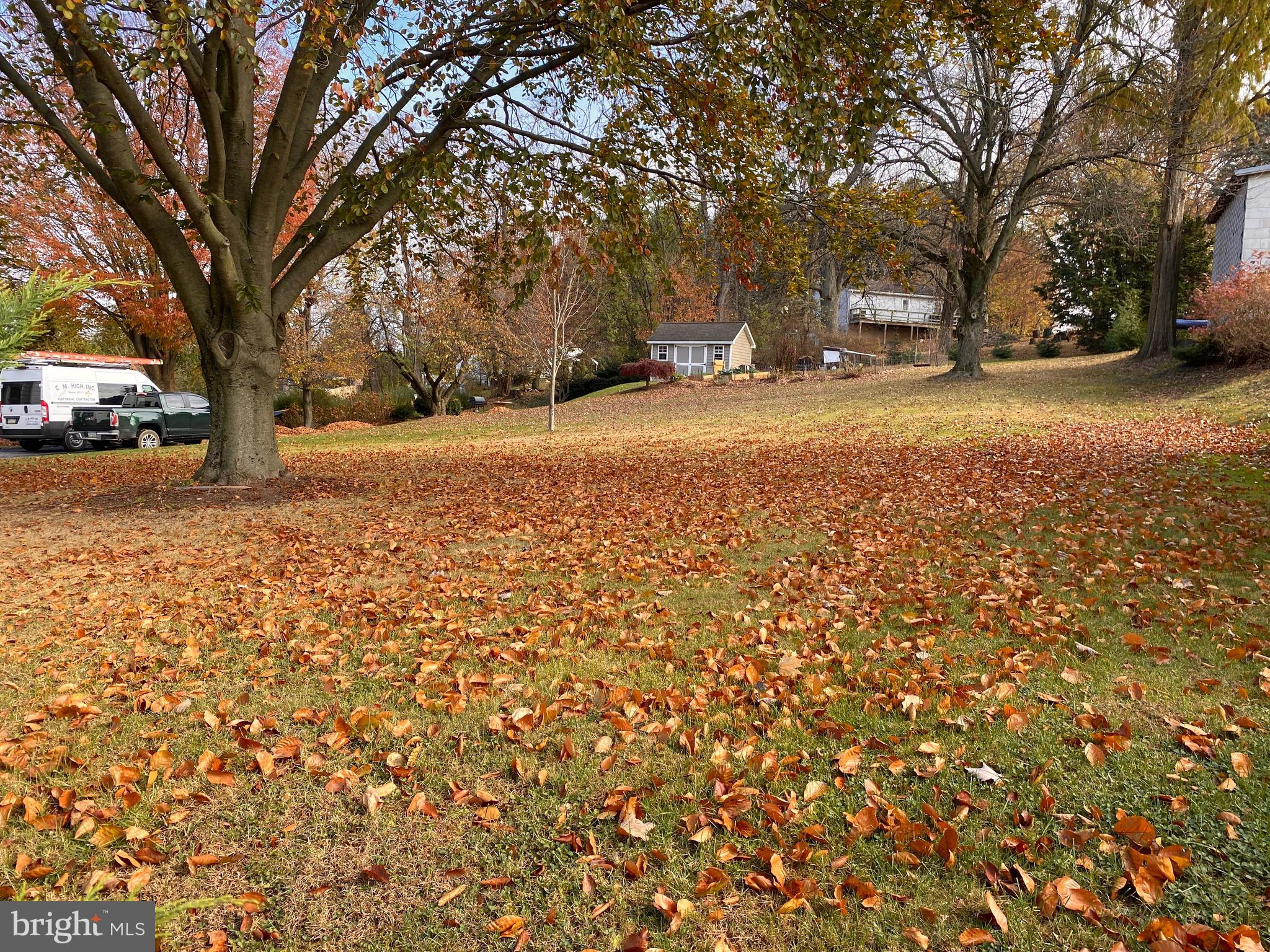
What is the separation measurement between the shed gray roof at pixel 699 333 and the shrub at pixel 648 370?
4268mm

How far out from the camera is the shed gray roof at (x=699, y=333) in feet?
152

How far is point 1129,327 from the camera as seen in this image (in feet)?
95.9

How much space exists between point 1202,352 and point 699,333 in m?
30.3

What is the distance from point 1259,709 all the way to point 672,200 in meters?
9.14

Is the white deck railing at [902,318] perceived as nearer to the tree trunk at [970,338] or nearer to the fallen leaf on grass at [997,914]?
the tree trunk at [970,338]

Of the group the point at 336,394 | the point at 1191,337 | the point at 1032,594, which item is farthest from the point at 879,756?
the point at 336,394

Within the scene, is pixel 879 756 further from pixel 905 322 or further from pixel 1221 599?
pixel 905 322

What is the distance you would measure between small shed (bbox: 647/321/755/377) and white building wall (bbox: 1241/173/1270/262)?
26.8m

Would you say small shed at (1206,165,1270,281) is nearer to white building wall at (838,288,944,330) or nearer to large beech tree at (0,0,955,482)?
large beech tree at (0,0,955,482)

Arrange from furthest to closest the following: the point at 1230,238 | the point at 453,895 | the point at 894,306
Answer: the point at 894,306
the point at 1230,238
the point at 453,895

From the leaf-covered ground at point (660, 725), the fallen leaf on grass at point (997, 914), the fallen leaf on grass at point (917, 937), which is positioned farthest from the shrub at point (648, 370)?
the fallen leaf on grass at point (917, 937)

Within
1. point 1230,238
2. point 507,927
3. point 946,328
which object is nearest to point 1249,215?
point 1230,238

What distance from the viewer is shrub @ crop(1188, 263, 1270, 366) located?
1672 cm

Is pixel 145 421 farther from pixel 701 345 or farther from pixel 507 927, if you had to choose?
pixel 701 345
